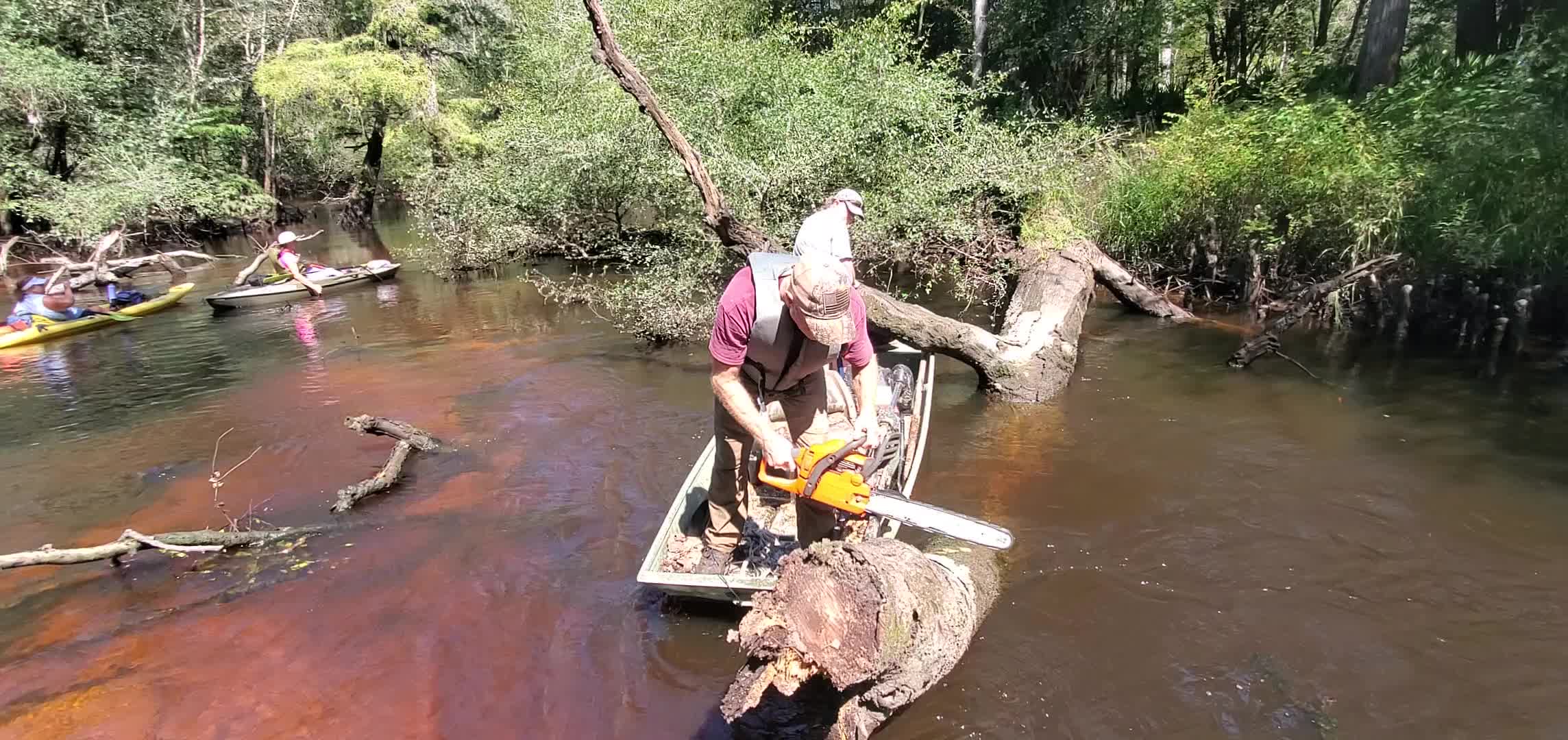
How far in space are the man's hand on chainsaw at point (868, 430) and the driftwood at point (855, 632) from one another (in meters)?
0.42

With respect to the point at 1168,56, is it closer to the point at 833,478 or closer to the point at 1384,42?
the point at 1384,42

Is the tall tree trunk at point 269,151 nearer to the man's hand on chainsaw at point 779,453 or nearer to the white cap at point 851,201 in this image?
the white cap at point 851,201

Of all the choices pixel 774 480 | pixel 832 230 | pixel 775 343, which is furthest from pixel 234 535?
pixel 832 230

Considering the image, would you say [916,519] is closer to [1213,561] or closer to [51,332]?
[1213,561]

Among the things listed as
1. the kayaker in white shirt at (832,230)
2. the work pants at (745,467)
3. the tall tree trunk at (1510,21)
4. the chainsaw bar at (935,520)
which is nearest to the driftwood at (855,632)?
the chainsaw bar at (935,520)

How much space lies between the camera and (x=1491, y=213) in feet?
24.8

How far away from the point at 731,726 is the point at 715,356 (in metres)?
1.72

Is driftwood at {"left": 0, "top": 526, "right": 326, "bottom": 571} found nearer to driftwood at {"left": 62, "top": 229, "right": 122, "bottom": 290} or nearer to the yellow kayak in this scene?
the yellow kayak

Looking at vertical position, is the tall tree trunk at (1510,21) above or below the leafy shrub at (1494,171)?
above

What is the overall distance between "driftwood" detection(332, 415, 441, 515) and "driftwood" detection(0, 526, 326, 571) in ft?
1.16

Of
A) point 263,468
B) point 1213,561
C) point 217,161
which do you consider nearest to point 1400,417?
point 1213,561

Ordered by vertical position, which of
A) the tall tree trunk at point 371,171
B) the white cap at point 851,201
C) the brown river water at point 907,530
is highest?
the tall tree trunk at point 371,171

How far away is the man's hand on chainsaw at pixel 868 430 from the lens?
11.4 ft

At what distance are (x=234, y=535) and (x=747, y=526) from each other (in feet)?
11.7
